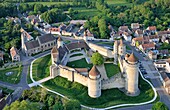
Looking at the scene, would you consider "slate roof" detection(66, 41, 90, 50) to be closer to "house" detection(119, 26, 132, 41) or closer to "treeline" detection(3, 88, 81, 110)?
"house" detection(119, 26, 132, 41)

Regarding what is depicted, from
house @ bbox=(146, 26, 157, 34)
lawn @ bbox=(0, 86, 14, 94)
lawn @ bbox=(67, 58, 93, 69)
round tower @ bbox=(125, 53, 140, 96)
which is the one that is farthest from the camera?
house @ bbox=(146, 26, 157, 34)

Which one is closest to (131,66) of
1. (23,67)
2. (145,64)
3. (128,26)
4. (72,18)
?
(145,64)

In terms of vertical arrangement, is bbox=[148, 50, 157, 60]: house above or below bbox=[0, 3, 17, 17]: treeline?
below

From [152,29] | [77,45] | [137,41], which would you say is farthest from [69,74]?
[152,29]

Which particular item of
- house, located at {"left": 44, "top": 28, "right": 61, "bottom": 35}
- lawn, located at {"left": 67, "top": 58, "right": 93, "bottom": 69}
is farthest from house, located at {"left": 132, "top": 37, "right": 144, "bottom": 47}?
house, located at {"left": 44, "top": 28, "right": 61, "bottom": 35}

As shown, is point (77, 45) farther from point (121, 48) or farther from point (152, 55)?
point (152, 55)

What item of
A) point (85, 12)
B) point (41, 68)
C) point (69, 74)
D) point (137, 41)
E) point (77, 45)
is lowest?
point (41, 68)

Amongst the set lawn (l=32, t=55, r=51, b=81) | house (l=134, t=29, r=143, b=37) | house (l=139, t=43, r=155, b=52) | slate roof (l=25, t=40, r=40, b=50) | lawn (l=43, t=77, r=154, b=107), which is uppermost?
slate roof (l=25, t=40, r=40, b=50)
